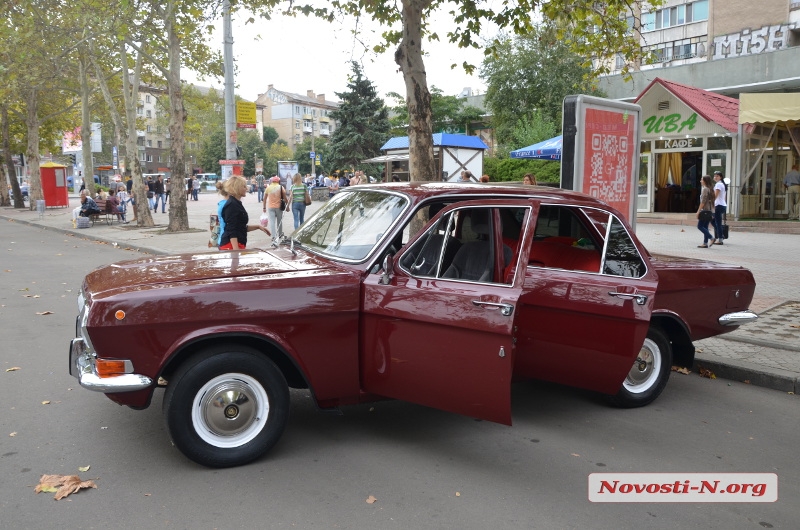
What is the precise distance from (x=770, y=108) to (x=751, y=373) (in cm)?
1593

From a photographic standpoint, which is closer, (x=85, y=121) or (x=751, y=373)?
(x=751, y=373)

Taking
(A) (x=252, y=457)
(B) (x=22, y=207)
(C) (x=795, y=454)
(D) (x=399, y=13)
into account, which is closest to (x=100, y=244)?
(D) (x=399, y=13)

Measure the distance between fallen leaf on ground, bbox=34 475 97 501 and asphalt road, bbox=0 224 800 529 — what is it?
0.06m

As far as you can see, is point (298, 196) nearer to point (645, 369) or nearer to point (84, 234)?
point (84, 234)

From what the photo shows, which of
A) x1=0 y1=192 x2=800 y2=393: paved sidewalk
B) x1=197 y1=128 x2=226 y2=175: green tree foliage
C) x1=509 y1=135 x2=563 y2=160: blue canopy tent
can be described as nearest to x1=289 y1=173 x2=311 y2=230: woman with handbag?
x1=0 y1=192 x2=800 y2=393: paved sidewalk

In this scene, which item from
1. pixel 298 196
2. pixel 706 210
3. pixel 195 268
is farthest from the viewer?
pixel 298 196

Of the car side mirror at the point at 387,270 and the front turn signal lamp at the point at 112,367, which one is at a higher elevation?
the car side mirror at the point at 387,270

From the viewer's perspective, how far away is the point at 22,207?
38281mm

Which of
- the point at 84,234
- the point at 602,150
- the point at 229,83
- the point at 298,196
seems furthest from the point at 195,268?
the point at 84,234

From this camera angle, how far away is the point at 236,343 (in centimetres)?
407

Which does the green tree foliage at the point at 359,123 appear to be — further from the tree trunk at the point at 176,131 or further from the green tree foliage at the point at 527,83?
the tree trunk at the point at 176,131

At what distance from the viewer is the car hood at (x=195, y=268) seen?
410 centimetres

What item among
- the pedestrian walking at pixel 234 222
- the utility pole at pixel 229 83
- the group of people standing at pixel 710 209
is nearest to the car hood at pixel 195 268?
the pedestrian walking at pixel 234 222

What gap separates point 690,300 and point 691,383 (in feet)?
3.82
